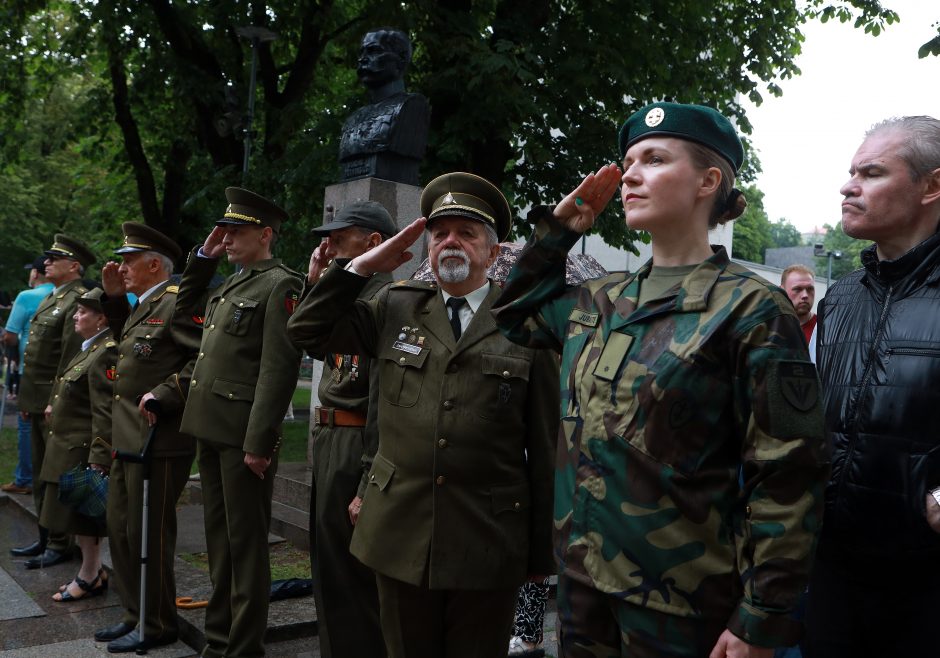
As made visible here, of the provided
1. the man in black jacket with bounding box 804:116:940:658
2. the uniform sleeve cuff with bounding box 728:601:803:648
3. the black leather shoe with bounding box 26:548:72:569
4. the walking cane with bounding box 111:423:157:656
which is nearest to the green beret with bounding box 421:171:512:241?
the man in black jacket with bounding box 804:116:940:658

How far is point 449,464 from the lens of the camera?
305 cm

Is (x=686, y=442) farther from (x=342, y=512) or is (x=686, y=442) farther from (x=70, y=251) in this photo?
(x=70, y=251)

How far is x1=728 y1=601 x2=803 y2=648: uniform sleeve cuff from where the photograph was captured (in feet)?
6.12

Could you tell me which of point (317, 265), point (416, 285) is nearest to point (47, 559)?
point (317, 265)

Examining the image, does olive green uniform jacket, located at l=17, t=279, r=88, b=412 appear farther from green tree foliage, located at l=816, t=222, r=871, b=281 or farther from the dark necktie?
green tree foliage, located at l=816, t=222, r=871, b=281

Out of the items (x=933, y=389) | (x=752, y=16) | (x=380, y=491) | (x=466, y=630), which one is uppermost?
(x=752, y=16)

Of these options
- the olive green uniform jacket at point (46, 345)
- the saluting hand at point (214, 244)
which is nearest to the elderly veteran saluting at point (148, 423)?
the saluting hand at point (214, 244)

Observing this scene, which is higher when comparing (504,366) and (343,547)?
(504,366)

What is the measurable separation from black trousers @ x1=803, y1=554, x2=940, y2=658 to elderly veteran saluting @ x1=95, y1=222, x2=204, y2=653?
3719mm

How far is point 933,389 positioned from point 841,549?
495 mm

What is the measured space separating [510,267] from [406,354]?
1236 mm

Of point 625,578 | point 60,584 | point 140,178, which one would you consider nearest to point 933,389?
point 625,578

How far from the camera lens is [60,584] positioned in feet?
21.2

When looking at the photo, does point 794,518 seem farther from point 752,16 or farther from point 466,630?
point 752,16
